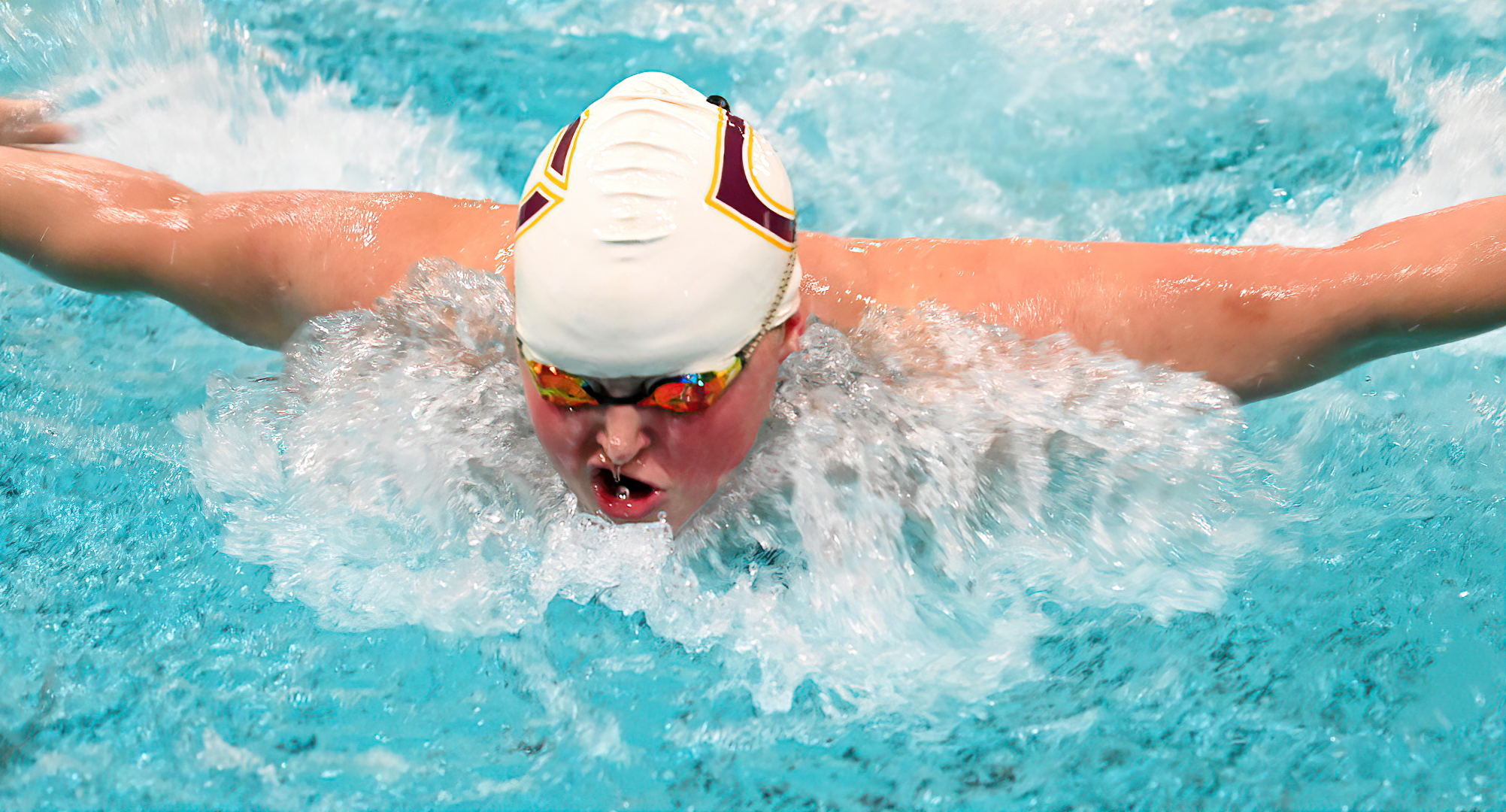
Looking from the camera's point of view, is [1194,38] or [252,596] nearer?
[252,596]

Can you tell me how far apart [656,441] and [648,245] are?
1.18 feet

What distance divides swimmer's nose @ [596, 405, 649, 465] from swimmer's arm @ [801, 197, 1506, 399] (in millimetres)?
508

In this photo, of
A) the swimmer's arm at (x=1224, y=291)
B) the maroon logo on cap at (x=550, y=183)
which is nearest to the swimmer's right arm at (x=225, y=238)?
the maroon logo on cap at (x=550, y=183)

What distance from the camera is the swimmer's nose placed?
1957mm

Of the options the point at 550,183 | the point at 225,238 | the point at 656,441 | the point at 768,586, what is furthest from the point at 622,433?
the point at 225,238

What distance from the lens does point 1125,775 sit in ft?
6.86

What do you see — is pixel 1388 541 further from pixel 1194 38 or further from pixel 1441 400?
pixel 1194 38

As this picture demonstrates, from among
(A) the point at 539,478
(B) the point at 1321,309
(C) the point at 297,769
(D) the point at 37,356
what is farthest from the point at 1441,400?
(D) the point at 37,356

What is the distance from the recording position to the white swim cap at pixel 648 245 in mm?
1834

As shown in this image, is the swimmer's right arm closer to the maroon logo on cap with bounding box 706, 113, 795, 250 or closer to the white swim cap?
the white swim cap

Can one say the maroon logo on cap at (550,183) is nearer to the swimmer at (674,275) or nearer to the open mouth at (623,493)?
the swimmer at (674,275)

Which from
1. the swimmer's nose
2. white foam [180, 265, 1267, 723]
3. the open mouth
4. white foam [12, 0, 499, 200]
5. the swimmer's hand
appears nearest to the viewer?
the swimmer's nose

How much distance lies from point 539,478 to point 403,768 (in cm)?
63

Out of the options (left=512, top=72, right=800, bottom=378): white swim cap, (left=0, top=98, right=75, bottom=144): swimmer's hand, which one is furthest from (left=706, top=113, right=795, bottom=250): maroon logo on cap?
(left=0, top=98, right=75, bottom=144): swimmer's hand
